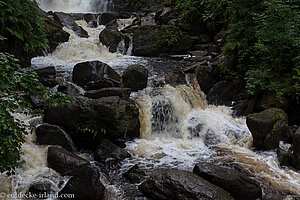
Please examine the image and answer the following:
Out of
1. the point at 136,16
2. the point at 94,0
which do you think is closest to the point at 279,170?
the point at 136,16

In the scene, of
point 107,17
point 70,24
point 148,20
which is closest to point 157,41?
point 148,20

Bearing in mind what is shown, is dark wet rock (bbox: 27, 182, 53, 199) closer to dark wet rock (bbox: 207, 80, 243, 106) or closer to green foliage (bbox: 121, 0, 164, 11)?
dark wet rock (bbox: 207, 80, 243, 106)

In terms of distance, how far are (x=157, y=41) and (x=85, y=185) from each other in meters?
10.9

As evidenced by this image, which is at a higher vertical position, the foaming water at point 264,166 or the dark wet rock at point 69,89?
the dark wet rock at point 69,89

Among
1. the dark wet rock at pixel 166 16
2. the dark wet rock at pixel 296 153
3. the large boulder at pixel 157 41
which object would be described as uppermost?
the dark wet rock at pixel 166 16

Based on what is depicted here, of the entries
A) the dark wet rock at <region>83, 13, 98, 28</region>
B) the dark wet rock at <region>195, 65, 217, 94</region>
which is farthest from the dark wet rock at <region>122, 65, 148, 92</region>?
the dark wet rock at <region>83, 13, 98, 28</region>

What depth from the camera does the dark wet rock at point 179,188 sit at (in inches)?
172

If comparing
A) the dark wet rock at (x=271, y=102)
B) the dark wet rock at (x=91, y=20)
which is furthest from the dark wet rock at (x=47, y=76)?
the dark wet rock at (x=91, y=20)

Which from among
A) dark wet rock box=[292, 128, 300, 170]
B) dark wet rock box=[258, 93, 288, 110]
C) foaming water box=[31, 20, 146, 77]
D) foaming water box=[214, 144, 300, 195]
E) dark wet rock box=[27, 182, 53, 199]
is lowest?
dark wet rock box=[27, 182, 53, 199]

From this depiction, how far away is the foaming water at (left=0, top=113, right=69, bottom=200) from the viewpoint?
4.39 m

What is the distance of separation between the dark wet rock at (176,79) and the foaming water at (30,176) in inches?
230

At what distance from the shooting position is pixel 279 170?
5.85 metres

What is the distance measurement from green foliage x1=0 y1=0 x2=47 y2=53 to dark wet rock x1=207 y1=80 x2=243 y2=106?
7026 millimetres

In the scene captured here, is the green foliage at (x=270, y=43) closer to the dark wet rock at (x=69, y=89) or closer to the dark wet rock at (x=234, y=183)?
the dark wet rock at (x=234, y=183)
